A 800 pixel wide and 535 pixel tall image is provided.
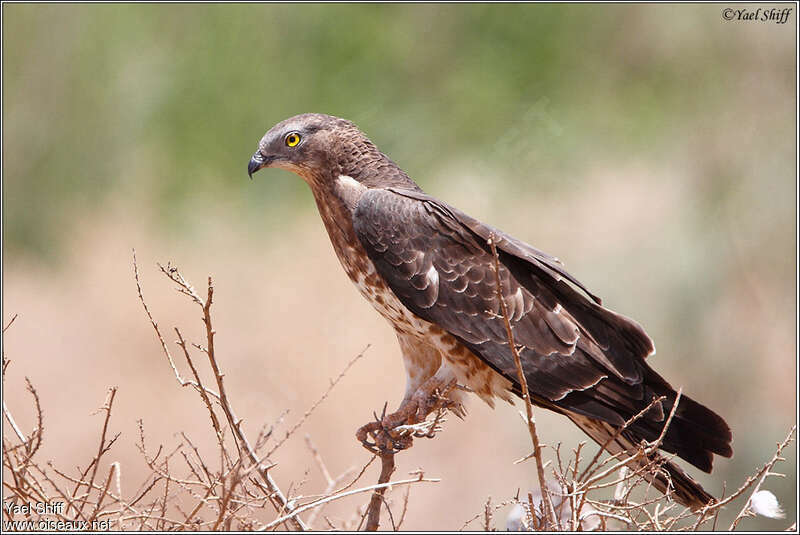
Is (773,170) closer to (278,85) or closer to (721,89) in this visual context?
(721,89)

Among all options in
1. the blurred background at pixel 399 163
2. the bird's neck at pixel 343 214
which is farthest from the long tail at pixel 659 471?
the blurred background at pixel 399 163

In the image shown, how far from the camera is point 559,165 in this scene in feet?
34.1

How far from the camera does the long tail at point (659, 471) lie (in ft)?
10.7

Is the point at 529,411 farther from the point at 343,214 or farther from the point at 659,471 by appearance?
the point at 343,214

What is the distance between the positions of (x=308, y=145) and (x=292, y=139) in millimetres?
67

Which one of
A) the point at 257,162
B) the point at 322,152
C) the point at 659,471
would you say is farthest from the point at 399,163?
the point at 659,471

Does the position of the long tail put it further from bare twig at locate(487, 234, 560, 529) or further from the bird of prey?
bare twig at locate(487, 234, 560, 529)

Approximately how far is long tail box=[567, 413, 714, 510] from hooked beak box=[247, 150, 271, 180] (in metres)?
1.50

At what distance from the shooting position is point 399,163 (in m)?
10.2

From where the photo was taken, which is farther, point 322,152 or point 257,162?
point 322,152

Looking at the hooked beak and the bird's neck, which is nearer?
the hooked beak

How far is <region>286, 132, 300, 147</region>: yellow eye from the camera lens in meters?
3.73

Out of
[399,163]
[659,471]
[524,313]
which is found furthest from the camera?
[399,163]

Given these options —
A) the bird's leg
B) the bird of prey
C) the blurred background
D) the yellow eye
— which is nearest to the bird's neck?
the bird of prey
